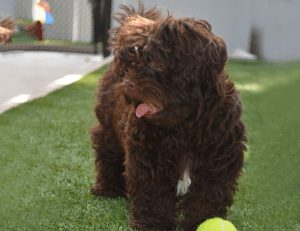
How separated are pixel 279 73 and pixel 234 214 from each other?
89 centimetres

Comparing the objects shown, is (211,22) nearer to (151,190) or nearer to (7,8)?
(7,8)

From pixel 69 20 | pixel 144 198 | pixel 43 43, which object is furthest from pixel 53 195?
pixel 69 20

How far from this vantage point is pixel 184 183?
11.5 ft

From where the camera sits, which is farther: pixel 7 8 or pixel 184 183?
pixel 7 8

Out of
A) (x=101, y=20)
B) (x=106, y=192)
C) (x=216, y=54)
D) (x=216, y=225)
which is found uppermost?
(x=216, y=54)

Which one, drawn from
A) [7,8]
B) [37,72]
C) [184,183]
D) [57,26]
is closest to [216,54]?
[184,183]

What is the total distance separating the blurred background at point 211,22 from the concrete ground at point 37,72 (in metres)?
0.20

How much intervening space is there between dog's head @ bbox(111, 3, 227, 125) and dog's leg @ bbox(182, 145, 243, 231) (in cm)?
39

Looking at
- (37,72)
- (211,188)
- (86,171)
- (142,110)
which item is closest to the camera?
(142,110)

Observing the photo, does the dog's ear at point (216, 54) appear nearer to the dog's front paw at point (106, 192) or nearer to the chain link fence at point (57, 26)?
the dog's front paw at point (106, 192)

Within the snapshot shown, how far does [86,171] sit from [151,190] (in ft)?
3.97

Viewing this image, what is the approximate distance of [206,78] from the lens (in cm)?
311

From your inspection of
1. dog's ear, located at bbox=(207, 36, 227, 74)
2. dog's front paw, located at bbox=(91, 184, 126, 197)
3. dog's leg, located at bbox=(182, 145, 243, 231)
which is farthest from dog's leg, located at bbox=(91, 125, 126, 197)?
dog's ear, located at bbox=(207, 36, 227, 74)

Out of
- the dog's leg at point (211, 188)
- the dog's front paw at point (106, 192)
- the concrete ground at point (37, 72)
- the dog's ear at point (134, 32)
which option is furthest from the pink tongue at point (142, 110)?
the concrete ground at point (37, 72)
